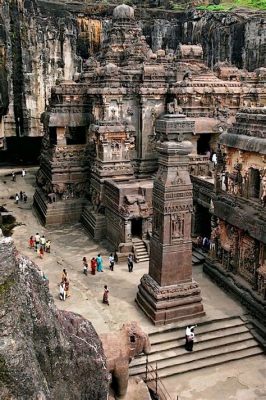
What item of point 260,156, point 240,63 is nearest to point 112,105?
point 260,156

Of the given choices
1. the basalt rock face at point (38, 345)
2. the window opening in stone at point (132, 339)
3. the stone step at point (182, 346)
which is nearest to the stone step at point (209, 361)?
the stone step at point (182, 346)

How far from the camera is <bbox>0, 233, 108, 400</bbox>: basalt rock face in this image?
4.52 metres

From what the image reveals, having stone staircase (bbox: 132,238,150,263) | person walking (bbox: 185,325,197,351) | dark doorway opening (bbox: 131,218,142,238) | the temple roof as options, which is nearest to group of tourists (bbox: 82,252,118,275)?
stone staircase (bbox: 132,238,150,263)

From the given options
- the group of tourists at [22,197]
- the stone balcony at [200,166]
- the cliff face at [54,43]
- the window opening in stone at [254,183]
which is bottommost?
the group of tourists at [22,197]

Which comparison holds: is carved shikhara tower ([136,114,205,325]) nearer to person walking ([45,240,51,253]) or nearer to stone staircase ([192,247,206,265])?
stone staircase ([192,247,206,265])

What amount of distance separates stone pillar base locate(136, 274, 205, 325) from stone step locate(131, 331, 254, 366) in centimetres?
86

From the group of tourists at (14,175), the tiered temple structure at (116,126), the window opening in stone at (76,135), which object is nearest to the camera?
the tiered temple structure at (116,126)

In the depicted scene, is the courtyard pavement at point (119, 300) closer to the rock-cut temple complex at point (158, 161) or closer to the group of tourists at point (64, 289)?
the group of tourists at point (64, 289)

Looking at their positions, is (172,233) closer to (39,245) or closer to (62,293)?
(62,293)

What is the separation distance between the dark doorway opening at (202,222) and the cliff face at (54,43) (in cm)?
1958

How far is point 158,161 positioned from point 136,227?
23.2ft

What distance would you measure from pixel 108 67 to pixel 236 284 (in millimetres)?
14572

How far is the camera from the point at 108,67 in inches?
969

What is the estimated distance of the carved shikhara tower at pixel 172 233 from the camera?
13461 millimetres
